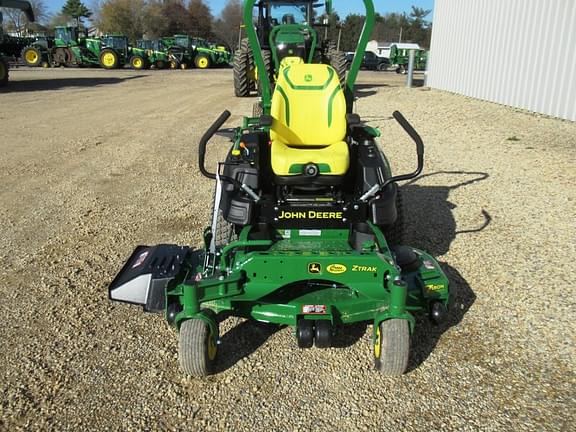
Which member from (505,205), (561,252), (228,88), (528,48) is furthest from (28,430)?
(228,88)

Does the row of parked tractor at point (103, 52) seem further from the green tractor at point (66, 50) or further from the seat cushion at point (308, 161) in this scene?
the seat cushion at point (308, 161)

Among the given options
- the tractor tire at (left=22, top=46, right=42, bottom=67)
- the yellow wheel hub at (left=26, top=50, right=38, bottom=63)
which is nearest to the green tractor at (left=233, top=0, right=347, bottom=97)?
the tractor tire at (left=22, top=46, right=42, bottom=67)

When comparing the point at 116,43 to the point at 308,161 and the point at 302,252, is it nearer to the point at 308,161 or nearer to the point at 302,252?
the point at 308,161

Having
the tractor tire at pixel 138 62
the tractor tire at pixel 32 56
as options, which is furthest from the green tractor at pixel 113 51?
the tractor tire at pixel 32 56

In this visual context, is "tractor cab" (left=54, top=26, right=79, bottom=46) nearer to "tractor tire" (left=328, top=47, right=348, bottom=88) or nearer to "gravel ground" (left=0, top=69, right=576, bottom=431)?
"tractor tire" (left=328, top=47, right=348, bottom=88)

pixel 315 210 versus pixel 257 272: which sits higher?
pixel 315 210

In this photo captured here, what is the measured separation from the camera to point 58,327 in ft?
10.2

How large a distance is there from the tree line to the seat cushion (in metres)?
43.6

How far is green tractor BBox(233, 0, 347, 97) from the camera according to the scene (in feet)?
35.3

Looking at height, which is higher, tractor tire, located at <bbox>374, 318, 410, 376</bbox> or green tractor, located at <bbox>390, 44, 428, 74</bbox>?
green tractor, located at <bbox>390, 44, 428, 74</bbox>

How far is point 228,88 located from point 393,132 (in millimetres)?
9755

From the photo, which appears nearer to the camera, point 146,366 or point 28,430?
point 28,430

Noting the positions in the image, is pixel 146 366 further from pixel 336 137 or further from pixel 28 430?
pixel 336 137

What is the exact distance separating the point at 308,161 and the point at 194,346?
4.22ft
